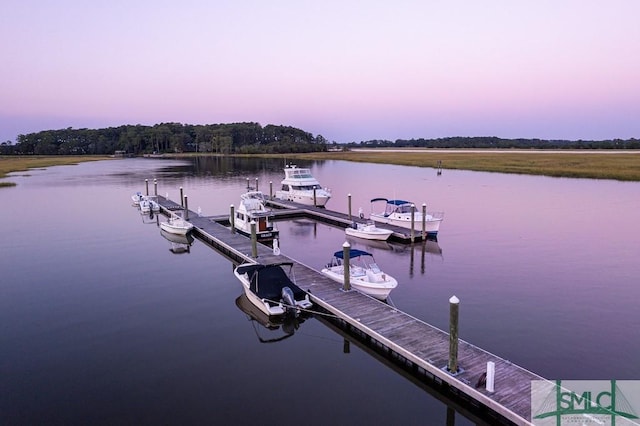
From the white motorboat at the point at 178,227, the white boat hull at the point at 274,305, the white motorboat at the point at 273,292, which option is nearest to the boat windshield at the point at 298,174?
the white motorboat at the point at 178,227

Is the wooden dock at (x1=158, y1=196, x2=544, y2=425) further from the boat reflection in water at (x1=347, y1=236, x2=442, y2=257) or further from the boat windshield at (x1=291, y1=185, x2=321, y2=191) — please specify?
the boat windshield at (x1=291, y1=185, x2=321, y2=191)

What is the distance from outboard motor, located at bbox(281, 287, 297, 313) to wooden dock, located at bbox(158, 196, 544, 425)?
96 centimetres

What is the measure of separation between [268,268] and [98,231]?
865 inches

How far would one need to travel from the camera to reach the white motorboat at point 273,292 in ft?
56.9

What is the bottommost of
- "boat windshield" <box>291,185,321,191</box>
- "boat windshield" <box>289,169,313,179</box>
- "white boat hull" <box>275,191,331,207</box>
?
"white boat hull" <box>275,191,331,207</box>

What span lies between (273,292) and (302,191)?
93.7ft

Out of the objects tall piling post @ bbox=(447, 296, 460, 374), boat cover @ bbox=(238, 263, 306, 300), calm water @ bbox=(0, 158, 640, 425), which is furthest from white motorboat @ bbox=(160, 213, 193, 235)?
tall piling post @ bbox=(447, 296, 460, 374)

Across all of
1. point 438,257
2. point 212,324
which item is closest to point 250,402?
point 212,324

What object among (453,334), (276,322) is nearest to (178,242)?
(276,322)

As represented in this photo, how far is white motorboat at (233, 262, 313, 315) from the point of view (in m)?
17.3

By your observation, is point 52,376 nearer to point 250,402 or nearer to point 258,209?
point 250,402

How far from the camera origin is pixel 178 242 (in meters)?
31.1

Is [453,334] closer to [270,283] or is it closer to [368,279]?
[368,279]

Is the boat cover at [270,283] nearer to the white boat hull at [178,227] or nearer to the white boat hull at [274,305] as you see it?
the white boat hull at [274,305]
